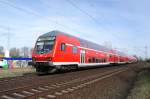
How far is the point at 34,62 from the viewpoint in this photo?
20844 millimetres

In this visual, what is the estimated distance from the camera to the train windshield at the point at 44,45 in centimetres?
2078

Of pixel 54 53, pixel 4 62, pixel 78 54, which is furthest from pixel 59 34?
pixel 4 62

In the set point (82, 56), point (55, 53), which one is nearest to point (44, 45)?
point (55, 53)

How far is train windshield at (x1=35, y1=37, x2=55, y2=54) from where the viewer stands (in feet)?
68.2

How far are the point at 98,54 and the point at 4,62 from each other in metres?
18.2

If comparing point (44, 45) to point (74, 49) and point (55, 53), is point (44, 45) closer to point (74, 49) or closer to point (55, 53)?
point (55, 53)

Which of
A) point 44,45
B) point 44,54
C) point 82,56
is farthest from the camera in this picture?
point 82,56

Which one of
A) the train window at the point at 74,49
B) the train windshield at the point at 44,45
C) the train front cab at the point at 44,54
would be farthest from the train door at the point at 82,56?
the train windshield at the point at 44,45

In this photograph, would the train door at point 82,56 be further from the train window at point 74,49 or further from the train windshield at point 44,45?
the train windshield at point 44,45

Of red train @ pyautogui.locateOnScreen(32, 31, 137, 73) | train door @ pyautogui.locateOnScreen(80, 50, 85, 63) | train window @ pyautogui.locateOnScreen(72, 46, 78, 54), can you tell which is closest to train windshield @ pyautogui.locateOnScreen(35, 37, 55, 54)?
red train @ pyautogui.locateOnScreen(32, 31, 137, 73)

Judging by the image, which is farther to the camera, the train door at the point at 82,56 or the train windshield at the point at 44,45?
the train door at the point at 82,56

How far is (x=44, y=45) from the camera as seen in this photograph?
2134cm

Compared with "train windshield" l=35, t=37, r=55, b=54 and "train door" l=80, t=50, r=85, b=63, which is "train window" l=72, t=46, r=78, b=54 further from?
"train windshield" l=35, t=37, r=55, b=54

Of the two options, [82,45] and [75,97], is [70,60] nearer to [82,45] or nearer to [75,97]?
[82,45]
